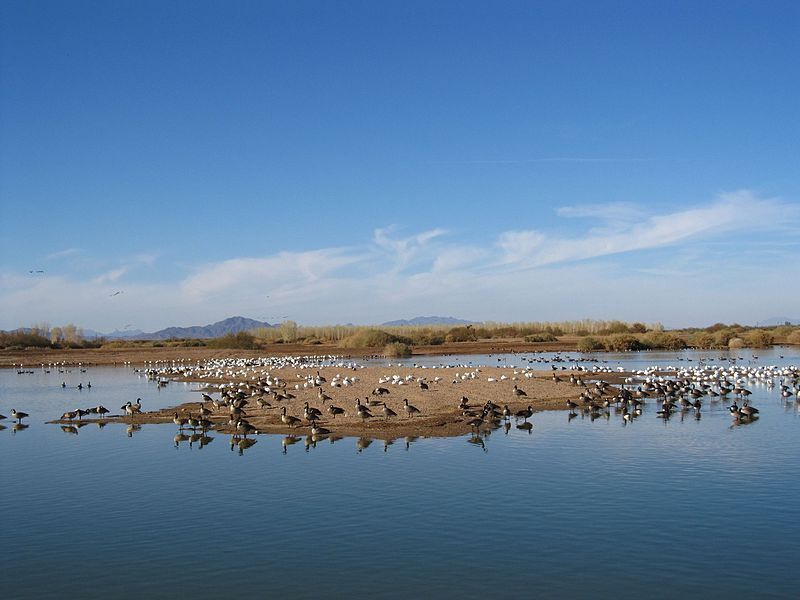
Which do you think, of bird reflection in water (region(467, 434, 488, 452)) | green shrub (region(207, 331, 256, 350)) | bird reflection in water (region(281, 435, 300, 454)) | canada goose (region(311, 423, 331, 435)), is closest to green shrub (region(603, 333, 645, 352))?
green shrub (region(207, 331, 256, 350))

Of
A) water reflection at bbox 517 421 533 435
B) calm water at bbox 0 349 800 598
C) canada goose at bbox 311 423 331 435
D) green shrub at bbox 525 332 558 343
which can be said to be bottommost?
calm water at bbox 0 349 800 598

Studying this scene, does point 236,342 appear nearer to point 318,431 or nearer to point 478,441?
point 318,431

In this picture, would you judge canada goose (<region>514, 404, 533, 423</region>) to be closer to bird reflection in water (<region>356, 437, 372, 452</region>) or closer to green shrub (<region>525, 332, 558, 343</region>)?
bird reflection in water (<region>356, 437, 372, 452</region>)

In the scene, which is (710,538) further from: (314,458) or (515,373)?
(515,373)

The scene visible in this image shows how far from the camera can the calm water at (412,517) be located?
977 centimetres

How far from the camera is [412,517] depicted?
40.8 feet

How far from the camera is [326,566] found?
10281 mm

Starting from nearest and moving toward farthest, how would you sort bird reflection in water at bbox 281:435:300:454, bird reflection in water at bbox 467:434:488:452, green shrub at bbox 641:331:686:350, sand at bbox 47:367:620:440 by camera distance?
bird reflection in water at bbox 467:434:488:452
bird reflection in water at bbox 281:435:300:454
sand at bbox 47:367:620:440
green shrub at bbox 641:331:686:350

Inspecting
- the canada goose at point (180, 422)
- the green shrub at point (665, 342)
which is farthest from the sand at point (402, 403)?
the green shrub at point (665, 342)

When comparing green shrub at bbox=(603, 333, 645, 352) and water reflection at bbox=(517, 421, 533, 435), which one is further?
green shrub at bbox=(603, 333, 645, 352)

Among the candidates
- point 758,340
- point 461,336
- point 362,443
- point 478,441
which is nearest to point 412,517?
point 362,443

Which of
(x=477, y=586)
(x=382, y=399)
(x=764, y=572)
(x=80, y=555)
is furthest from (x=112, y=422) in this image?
(x=764, y=572)

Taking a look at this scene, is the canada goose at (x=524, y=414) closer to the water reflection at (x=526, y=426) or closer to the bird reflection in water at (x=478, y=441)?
the water reflection at (x=526, y=426)

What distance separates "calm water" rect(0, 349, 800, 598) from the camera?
9766mm
